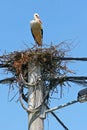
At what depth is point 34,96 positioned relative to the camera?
6.58 meters

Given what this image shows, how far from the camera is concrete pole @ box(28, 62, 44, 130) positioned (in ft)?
20.8

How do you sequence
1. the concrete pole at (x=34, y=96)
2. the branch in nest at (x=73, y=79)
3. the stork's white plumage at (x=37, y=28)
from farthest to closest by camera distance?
the stork's white plumage at (x=37, y=28), the branch in nest at (x=73, y=79), the concrete pole at (x=34, y=96)

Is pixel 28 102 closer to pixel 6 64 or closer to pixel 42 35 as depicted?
pixel 6 64

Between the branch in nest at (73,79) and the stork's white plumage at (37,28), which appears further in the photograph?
the stork's white plumage at (37,28)

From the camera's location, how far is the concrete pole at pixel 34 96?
633 cm

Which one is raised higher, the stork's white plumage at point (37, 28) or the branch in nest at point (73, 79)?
the stork's white plumage at point (37, 28)

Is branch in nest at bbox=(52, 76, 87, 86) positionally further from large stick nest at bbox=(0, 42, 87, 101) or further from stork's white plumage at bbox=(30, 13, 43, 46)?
stork's white plumage at bbox=(30, 13, 43, 46)

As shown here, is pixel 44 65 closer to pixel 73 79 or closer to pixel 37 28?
pixel 73 79

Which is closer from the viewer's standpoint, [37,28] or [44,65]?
[44,65]

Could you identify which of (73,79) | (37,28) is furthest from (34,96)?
(37,28)

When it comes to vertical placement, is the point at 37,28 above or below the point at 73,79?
above

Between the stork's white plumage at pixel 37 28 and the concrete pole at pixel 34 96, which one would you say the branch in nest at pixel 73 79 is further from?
the stork's white plumage at pixel 37 28

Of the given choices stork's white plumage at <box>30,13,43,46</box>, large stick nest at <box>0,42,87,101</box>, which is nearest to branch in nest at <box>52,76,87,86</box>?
large stick nest at <box>0,42,87,101</box>

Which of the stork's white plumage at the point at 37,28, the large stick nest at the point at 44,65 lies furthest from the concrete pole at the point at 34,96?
the stork's white plumage at the point at 37,28
